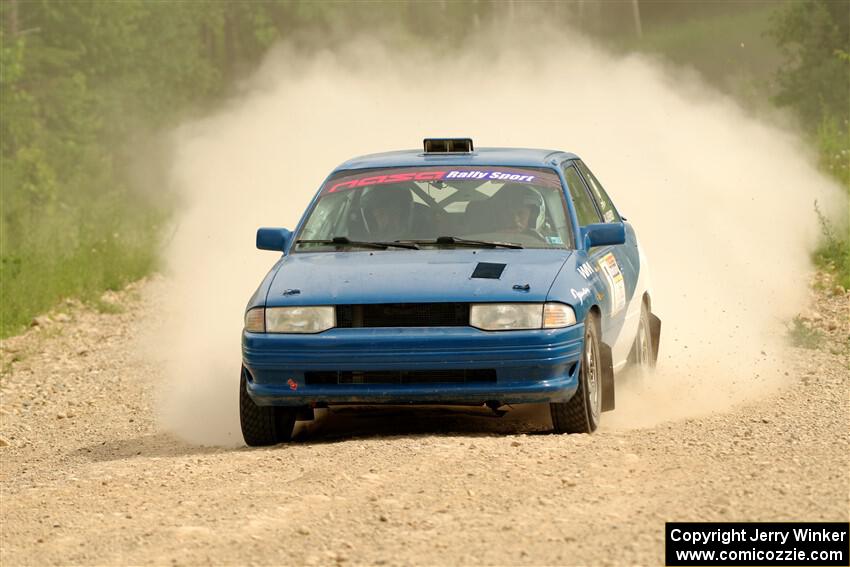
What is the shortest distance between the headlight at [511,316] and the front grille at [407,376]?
0.77ft

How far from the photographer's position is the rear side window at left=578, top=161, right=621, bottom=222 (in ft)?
36.0

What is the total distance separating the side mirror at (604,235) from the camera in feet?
31.1

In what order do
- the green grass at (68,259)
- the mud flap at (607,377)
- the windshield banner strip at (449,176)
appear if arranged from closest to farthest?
the mud flap at (607,377) < the windshield banner strip at (449,176) < the green grass at (68,259)

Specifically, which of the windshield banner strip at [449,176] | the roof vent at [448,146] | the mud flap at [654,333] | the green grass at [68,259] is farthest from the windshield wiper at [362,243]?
the green grass at [68,259]

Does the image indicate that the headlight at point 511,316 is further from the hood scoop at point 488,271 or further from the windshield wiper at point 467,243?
the windshield wiper at point 467,243

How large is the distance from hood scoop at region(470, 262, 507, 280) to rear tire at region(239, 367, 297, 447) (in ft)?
4.24

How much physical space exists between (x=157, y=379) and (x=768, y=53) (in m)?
39.2

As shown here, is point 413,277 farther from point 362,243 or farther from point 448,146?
point 448,146

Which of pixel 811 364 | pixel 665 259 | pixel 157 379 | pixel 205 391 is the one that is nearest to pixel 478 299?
pixel 205 391

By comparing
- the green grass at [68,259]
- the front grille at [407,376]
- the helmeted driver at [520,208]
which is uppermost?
the helmeted driver at [520,208]

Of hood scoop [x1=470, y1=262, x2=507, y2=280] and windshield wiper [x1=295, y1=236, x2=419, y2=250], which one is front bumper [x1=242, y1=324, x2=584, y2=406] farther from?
windshield wiper [x1=295, y1=236, x2=419, y2=250]

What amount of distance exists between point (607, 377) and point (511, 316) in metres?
1.05

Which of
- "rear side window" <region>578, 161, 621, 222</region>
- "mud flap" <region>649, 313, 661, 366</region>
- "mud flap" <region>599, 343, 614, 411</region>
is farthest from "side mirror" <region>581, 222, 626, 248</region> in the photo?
"mud flap" <region>649, 313, 661, 366</region>

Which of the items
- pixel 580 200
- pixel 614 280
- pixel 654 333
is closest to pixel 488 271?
pixel 614 280
